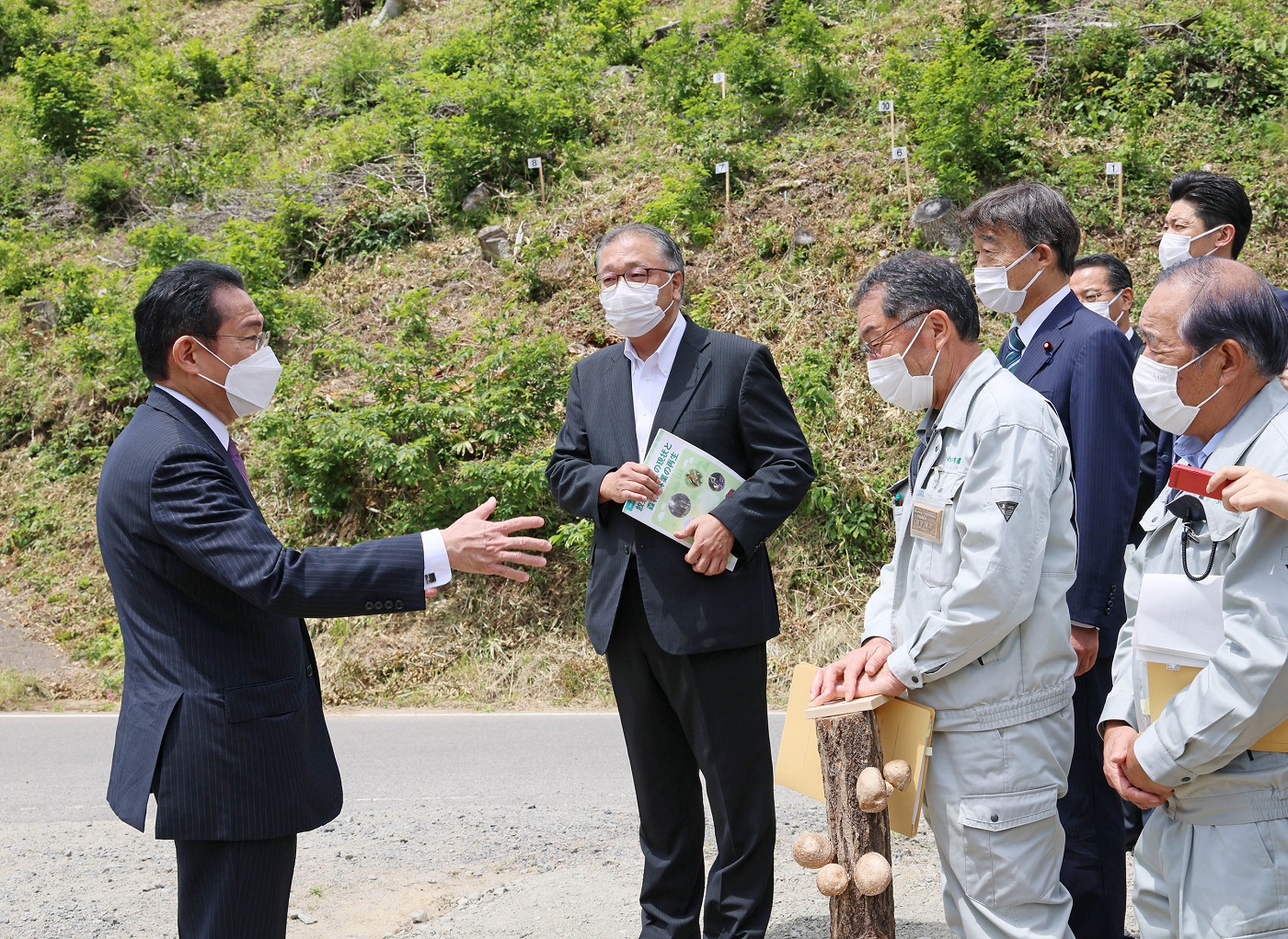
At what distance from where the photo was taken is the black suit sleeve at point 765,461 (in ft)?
11.7

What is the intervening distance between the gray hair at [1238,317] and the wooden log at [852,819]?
1.25 m

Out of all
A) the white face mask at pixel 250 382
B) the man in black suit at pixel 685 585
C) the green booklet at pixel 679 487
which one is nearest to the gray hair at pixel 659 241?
the man in black suit at pixel 685 585

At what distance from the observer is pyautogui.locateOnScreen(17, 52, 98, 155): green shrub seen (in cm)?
1530

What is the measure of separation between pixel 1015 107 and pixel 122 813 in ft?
34.3

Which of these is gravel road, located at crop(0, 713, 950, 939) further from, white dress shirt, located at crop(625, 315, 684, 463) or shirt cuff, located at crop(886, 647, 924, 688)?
white dress shirt, located at crop(625, 315, 684, 463)

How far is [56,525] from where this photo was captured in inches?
419

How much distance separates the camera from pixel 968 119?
10.2 m

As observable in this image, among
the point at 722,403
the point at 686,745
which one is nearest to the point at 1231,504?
the point at 722,403

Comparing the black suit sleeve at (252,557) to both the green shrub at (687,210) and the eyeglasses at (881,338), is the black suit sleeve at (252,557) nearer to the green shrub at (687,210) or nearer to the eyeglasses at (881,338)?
the eyeglasses at (881,338)

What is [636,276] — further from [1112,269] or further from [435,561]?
[1112,269]

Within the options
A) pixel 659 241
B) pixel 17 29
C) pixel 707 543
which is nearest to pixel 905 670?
pixel 707 543

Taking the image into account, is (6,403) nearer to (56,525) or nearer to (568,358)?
(56,525)

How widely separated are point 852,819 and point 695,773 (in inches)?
35.3

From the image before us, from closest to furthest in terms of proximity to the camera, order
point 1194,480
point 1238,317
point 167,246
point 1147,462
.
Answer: point 1194,480, point 1238,317, point 1147,462, point 167,246
